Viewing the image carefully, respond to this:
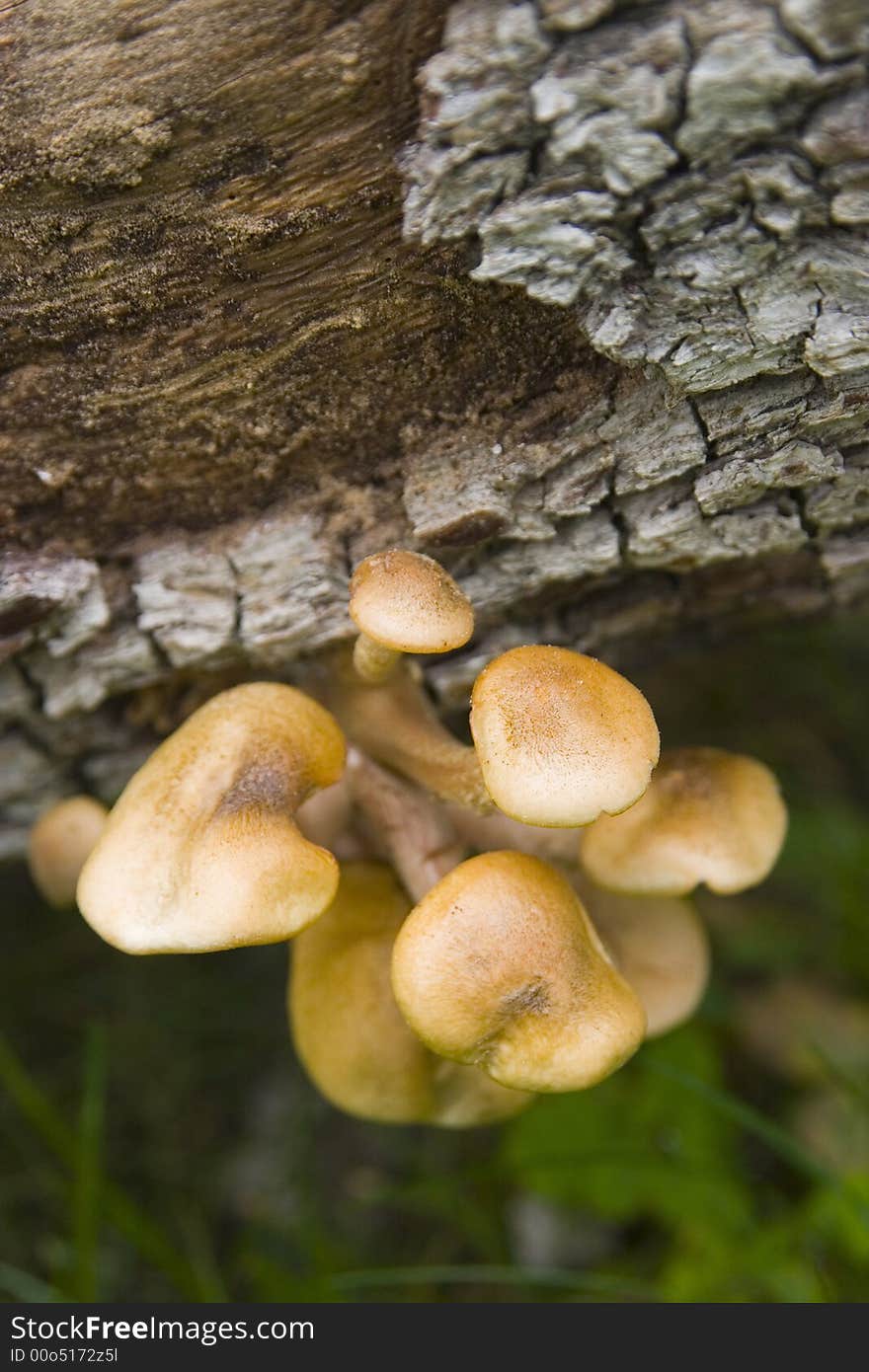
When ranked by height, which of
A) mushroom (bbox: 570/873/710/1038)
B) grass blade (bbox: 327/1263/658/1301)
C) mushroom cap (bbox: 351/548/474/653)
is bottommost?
grass blade (bbox: 327/1263/658/1301)

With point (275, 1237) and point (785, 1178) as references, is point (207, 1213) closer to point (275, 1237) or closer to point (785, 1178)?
point (275, 1237)

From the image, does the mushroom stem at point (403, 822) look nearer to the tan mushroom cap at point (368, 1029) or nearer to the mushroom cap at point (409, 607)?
the tan mushroom cap at point (368, 1029)

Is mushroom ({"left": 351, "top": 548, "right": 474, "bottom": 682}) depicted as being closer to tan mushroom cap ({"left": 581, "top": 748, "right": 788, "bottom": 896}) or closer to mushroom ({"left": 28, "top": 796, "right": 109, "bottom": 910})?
tan mushroom cap ({"left": 581, "top": 748, "right": 788, "bottom": 896})

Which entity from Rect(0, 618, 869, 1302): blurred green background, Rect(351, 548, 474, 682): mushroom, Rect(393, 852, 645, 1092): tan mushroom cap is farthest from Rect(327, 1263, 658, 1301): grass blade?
Rect(351, 548, 474, 682): mushroom

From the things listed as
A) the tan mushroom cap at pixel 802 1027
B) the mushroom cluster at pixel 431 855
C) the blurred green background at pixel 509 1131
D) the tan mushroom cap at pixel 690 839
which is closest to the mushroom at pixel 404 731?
the mushroom cluster at pixel 431 855

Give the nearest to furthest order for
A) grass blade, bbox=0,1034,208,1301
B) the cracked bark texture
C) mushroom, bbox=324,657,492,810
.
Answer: the cracked bark texture, mushroom, bbox=324,657,492,810, grass blade, bbox=0,1034,208,1301

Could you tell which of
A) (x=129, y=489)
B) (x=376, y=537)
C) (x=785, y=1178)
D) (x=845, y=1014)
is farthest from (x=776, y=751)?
(x=129, y=489)

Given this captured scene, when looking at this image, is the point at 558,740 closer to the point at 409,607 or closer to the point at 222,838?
the point at 409,607

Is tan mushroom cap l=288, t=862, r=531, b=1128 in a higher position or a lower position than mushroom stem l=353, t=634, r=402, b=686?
lower
